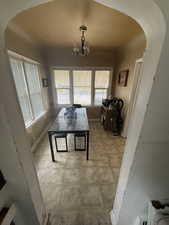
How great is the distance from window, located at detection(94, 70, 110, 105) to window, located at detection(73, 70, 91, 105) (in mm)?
292

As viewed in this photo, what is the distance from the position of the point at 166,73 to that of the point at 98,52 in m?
3.67

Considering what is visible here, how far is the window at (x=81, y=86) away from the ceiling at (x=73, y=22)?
1.36 meters

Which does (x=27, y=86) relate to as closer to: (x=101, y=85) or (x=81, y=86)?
(x=81, y=86)

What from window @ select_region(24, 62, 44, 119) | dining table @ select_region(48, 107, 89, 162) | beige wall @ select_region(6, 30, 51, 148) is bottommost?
dining table @ select_region(48, 107, 89, 162)

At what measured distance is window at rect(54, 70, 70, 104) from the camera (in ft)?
12.9

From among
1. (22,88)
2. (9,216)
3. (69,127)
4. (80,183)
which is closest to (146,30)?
(9,216)

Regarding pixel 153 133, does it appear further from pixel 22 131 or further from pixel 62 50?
pixel 62 50

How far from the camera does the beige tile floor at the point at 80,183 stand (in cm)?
134

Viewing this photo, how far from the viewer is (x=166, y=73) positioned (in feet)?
1.96

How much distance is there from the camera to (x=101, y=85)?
13.7 feet

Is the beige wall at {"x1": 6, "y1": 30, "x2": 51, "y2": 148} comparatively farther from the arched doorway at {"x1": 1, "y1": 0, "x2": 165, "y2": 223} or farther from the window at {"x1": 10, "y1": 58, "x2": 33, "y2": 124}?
the arched doorway at {"x1": 1, "y1": 0, "x2": 165, "y2": 223}

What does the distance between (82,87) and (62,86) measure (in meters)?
0.80

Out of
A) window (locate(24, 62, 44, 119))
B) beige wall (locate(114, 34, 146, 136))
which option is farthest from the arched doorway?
window (locate(24, 62, 44, 119))

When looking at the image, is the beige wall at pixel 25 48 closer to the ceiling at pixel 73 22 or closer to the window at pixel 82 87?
the ceiling at pixel 73 22
